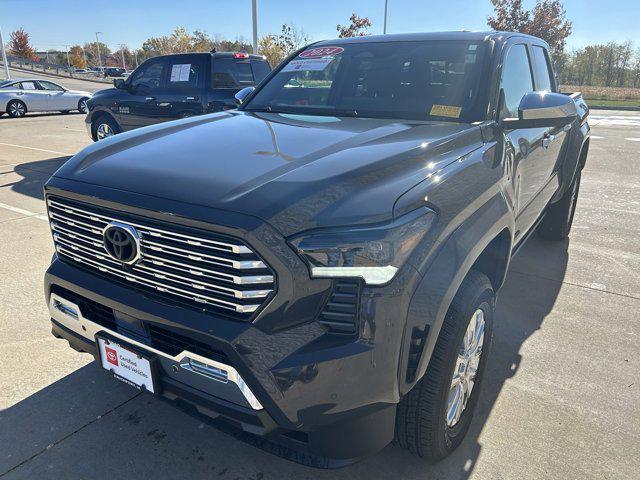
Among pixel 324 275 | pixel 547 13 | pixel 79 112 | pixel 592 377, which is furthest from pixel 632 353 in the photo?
pixel 547 13

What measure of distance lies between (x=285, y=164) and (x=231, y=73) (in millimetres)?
7285

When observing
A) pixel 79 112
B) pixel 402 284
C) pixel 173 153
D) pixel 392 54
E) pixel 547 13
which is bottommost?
pixel 79 112

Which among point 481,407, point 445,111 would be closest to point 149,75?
point 445,111

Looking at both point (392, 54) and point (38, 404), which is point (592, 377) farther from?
point (38, 404)

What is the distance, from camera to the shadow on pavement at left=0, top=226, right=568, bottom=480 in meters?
2.21

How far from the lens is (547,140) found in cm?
356

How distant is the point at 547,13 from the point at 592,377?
40.0 meters

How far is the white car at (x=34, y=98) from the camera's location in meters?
18.0

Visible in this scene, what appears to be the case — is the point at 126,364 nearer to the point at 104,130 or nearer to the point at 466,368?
the point at 466,368

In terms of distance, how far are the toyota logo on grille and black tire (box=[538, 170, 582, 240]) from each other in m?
4.25

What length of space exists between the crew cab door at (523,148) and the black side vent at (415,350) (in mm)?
1375

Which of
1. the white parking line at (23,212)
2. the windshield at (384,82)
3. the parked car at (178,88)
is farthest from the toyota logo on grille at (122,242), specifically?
the parked car at (178,88)

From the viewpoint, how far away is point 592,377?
2.92 metres

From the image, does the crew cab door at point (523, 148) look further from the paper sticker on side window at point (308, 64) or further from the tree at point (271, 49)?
the tree at point (271, 49)
